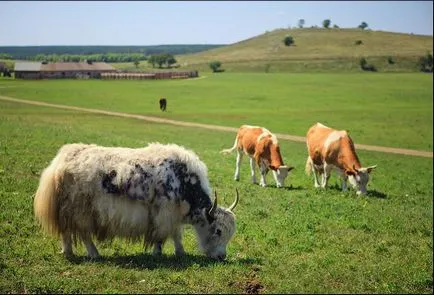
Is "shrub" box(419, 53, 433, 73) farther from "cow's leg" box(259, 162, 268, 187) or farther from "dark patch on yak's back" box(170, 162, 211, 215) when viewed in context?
"dark patch on yak's back" box(170, 162, 211, 215)

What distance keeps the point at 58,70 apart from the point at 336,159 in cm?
2057

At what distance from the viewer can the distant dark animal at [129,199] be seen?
1040cm

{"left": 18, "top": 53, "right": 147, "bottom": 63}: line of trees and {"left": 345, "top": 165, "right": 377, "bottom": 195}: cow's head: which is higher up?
{"left": 18, "top": 53, "right": 147, "bottom": 63}: line of trees

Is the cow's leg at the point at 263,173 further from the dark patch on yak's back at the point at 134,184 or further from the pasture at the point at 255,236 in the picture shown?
the dark patch on yak's back at the point at 134,184

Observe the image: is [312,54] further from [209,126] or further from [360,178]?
Answer: [360,178]

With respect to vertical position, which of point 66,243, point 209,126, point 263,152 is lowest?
point 209,126

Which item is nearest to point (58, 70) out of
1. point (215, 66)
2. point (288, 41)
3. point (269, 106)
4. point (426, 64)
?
point (269, 106)

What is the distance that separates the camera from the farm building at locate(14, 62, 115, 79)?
23186 mm

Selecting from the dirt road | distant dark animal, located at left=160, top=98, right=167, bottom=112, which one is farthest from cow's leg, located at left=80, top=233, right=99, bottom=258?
distant dark animal, located at left=160, top=98, right=167, bottom=112

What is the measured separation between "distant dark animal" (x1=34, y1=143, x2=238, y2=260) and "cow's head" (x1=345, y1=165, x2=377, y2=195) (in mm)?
11221

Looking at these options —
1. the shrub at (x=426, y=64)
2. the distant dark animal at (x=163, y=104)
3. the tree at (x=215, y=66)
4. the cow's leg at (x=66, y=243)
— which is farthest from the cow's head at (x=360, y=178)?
the shrub at (x=426, y=64)

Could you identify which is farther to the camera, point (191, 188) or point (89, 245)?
point (191, 188)

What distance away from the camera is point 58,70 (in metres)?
33.2

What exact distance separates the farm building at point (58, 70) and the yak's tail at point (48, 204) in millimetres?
11763
